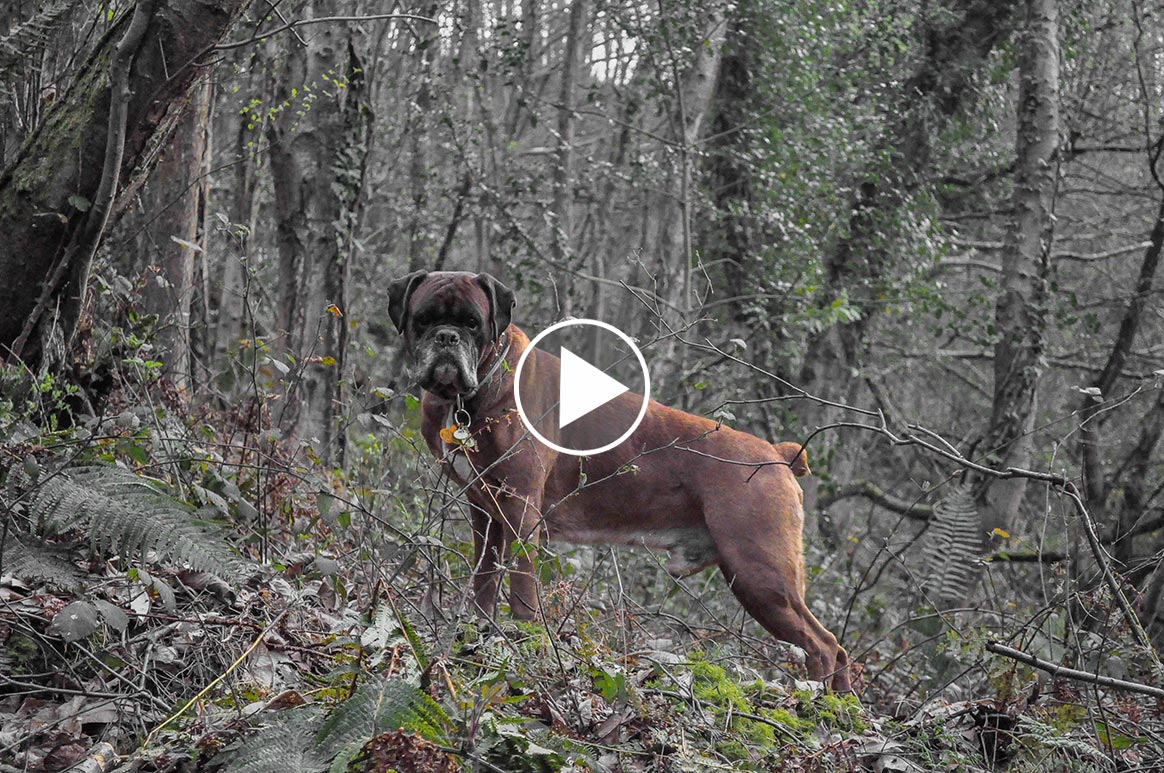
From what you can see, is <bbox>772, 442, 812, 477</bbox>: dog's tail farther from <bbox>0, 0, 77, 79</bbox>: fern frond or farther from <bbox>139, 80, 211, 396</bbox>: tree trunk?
<bbox>0, 0, 77, 79</bbox>: fern frond

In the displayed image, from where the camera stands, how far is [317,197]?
7668 mm

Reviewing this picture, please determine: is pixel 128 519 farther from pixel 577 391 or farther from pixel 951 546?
pixel 951 546

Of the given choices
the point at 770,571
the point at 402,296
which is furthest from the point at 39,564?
the point at 770,571

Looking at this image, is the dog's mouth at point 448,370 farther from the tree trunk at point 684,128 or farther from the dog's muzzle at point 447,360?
the tree trunk at point 684,128

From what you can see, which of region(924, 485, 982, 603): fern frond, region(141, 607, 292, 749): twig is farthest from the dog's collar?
region(924, 485, 982, 603): fern frond

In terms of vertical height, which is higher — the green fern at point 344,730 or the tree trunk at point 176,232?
the tree trunk at point 176,232

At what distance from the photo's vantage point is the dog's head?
5238 millimetres

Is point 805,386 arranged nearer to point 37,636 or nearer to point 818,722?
point 818,722

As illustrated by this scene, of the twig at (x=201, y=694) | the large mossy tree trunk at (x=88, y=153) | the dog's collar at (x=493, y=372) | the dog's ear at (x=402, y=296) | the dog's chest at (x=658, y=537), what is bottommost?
the dog's chest at (x=658, y=537)

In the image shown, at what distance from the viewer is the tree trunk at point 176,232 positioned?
22.4 feet

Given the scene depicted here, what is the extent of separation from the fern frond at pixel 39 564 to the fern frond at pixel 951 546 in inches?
Result: 211

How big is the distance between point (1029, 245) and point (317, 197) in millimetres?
6025

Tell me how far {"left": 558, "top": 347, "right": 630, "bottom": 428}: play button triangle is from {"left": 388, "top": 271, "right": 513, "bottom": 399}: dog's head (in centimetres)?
63

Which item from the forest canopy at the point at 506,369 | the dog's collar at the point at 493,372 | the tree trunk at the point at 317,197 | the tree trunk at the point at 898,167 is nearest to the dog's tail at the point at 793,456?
the forest canopy at the point at 506,369
